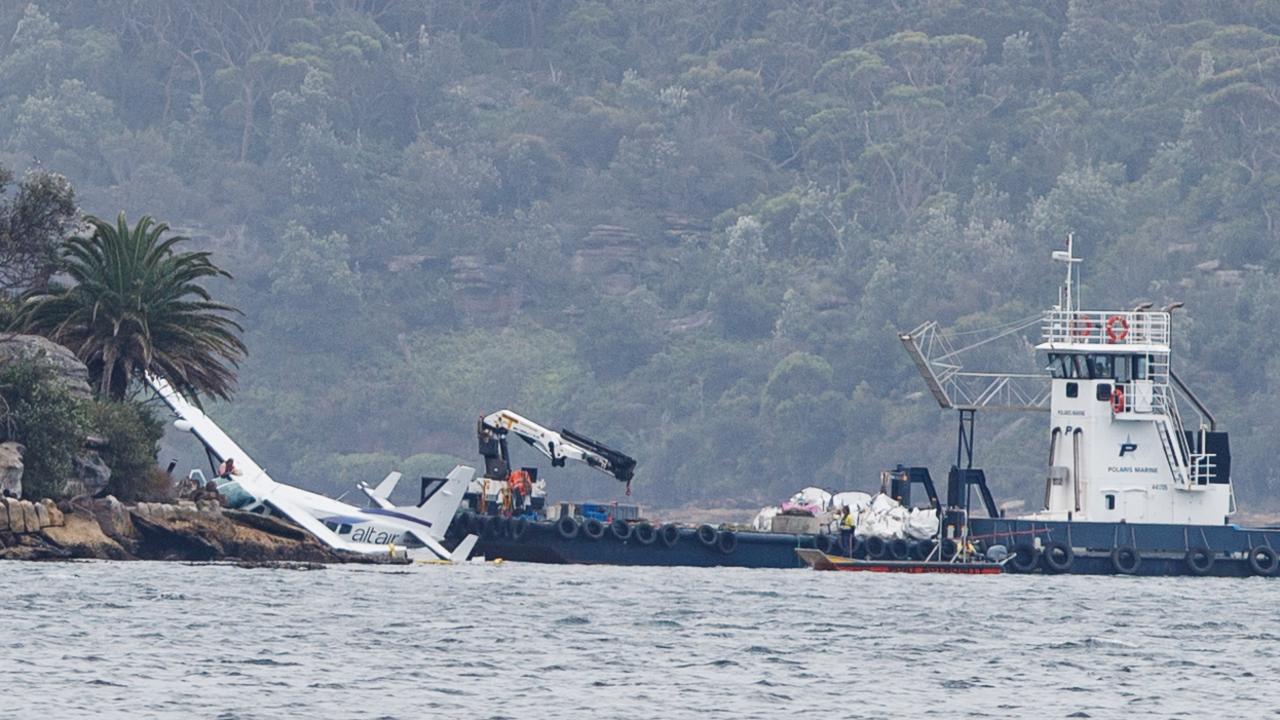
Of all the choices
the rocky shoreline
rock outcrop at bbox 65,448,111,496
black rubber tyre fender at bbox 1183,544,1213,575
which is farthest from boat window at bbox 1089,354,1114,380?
rock outcrop at bbox 65,448,111,496

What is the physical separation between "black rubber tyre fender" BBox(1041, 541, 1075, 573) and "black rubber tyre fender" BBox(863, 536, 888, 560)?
15.7ft

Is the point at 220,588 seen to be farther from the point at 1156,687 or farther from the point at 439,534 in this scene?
the point at 1156,687

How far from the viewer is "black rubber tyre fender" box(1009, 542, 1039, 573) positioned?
251ft

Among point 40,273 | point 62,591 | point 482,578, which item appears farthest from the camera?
point 40,273

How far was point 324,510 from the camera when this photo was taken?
242 ft

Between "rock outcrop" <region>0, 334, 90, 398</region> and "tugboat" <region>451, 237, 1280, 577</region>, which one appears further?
"tugboat" <region>451, 237, 1280, 577</region>

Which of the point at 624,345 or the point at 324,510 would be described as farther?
the point at 624,345

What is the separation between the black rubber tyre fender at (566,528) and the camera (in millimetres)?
76875

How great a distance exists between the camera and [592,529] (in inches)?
3044

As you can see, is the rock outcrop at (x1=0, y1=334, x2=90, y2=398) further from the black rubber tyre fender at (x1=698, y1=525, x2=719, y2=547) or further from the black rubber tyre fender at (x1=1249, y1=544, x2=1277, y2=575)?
the black rubber tyre fender at (x1=1249, y1=544, x2=1277, y2=575)

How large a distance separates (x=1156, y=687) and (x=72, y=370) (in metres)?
34.9

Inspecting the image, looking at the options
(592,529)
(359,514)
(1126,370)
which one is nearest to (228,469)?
(359,514)

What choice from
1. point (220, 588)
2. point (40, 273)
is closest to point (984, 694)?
point (220, 588)

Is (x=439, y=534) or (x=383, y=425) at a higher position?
(x=383, y=425)
